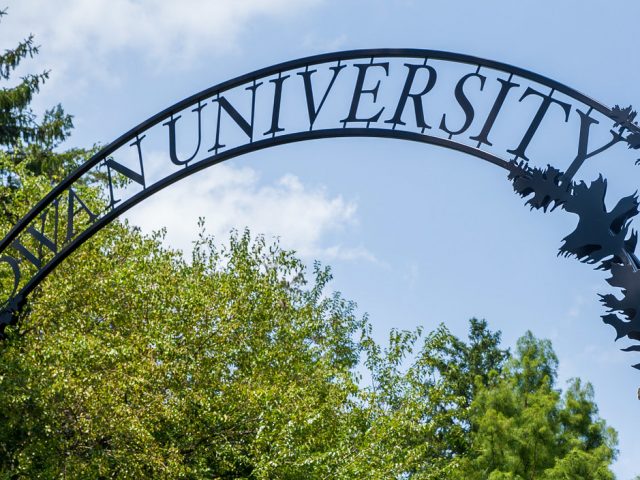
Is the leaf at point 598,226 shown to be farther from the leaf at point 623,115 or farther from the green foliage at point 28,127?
the green foliage at point 28,127

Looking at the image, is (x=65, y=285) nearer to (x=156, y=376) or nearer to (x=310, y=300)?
(x=156, y=376)

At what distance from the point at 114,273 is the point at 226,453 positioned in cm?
283

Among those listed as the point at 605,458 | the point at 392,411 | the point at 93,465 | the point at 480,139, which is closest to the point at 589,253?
the point at 480,139

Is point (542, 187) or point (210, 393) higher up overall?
point (210, 393)

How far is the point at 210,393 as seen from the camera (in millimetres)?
13180

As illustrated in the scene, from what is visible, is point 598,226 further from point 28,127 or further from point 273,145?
point 28,127

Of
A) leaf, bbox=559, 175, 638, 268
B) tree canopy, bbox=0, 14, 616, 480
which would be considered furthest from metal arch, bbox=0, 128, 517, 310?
tree canopy, bbox=0, 14, 616, 480

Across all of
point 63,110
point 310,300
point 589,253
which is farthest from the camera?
point 63,110

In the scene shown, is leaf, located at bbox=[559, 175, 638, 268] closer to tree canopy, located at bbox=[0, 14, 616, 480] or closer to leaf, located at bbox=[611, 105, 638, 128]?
leaf, located at bbox=[611, 105, 638, 128]

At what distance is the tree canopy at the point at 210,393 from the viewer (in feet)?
36.9

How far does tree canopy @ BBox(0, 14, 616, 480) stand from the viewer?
11234 millimetres

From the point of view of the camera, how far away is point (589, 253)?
4.82 metres

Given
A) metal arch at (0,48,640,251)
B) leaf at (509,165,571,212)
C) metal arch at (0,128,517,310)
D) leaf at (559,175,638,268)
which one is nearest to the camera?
leaf at (559,175,638,268)

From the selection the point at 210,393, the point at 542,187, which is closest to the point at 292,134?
the point at 542,187
